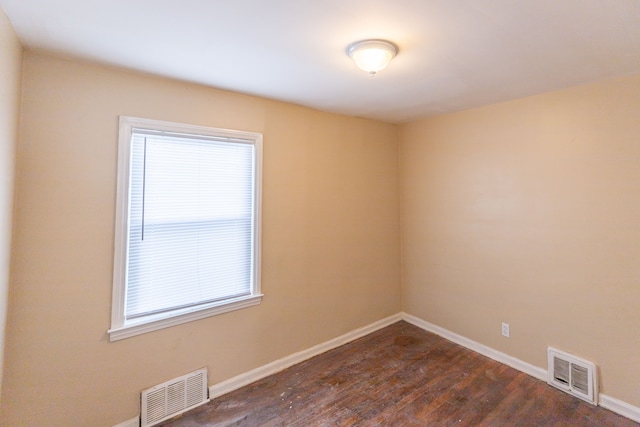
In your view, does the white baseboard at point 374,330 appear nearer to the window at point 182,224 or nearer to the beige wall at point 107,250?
the beige wall at point 107,250

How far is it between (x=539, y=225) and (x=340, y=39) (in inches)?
90.1

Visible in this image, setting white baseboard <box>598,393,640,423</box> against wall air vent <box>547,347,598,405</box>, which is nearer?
white baseboard <box>598,393,640,423</box>

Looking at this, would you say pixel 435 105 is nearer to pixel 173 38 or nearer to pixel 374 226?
pixel 374 226

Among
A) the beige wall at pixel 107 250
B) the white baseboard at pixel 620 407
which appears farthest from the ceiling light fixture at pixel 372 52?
the white baseboard at pixel 620 407

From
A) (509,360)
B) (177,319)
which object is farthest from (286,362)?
(509,360)

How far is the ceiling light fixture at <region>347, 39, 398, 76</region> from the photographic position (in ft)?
5.39

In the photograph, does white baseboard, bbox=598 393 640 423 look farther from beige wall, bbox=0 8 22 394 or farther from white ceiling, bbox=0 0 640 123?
beige wall, bbox=0 8 22 394

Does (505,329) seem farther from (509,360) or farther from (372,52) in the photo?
(372,52)

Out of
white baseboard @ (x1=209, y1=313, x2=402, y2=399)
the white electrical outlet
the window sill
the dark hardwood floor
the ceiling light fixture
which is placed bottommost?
the dark hardwood floor

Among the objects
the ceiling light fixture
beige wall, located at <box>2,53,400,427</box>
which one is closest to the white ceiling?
the ceiling light fixture

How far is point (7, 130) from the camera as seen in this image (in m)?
1.51

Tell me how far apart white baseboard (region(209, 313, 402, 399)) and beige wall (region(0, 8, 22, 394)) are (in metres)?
1.38

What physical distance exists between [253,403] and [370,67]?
2.55 m

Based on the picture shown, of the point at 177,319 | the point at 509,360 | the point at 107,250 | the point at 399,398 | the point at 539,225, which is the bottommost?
the point at 399,398
